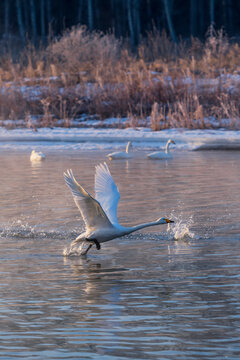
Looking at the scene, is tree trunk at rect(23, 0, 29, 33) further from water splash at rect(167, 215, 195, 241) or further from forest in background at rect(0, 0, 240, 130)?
water splash at rect(167, 215, 195, 241)

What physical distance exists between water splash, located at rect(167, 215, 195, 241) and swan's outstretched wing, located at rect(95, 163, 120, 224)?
94 centimetres

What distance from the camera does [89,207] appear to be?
25.9ft

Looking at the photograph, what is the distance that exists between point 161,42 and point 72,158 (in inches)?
558

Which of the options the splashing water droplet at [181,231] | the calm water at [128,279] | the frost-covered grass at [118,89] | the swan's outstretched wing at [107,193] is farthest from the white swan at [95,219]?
the frost-covered grass at [118,89]

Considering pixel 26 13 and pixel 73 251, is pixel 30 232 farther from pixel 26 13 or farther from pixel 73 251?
pixel 26 13

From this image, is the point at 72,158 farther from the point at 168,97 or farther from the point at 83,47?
the point at 83,47

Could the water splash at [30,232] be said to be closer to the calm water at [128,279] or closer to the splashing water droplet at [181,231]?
the calm water at [128,279]

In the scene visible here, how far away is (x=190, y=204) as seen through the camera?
1115cm

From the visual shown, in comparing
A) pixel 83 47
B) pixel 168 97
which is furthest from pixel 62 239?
pixel 83 47

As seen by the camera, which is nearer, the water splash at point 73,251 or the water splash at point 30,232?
the water splash at point 73,251

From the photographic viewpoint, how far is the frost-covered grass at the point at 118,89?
2477 centimetres

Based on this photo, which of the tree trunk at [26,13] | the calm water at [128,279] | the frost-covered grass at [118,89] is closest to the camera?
the calm water at [128,279]

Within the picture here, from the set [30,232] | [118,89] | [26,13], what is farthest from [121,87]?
[26,13]

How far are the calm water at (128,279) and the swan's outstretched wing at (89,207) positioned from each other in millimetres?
353
